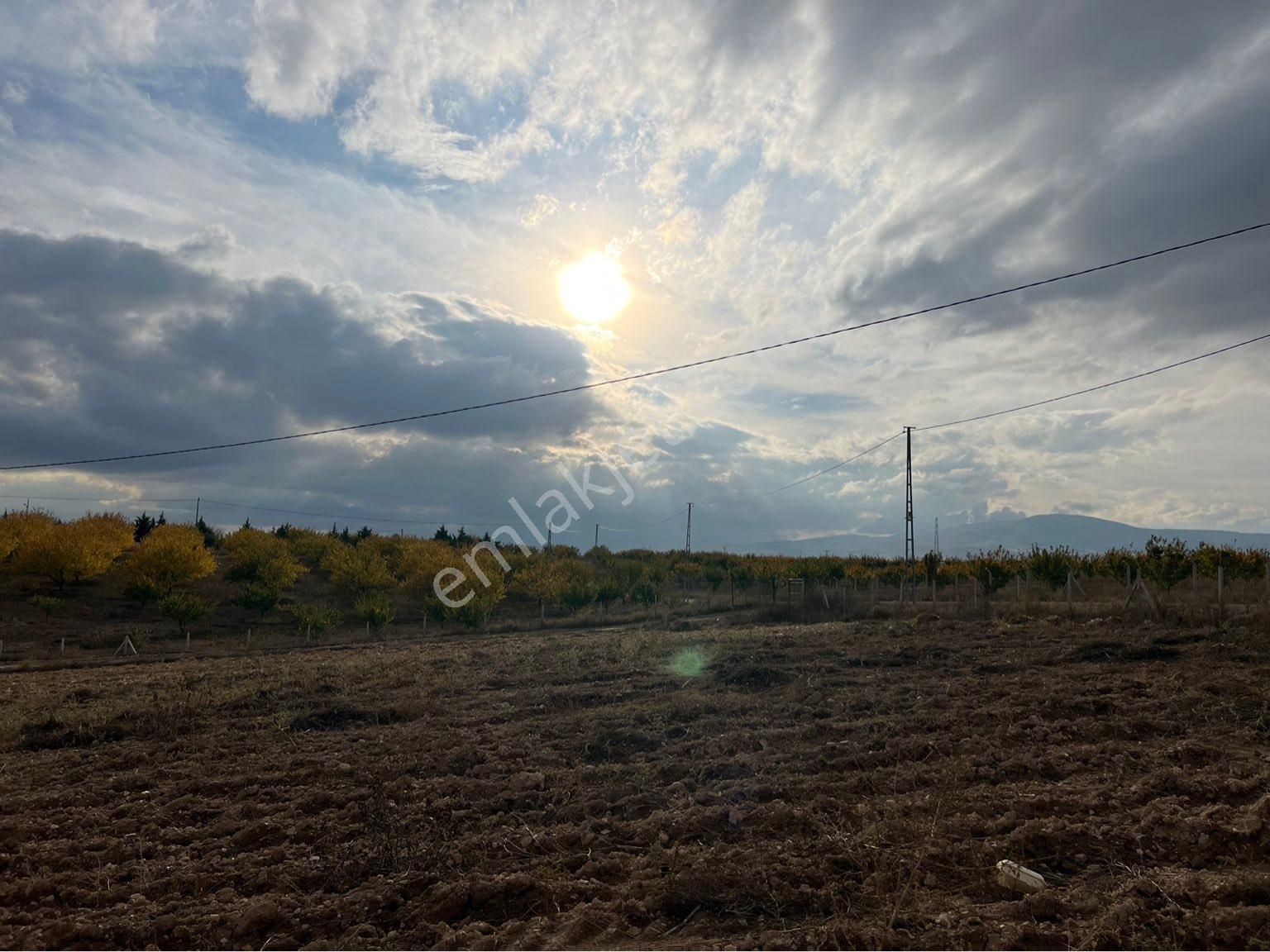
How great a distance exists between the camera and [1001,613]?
67.8ft

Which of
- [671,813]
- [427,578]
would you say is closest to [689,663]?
[671,813]

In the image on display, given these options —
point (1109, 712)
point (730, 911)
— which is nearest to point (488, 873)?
point (730, 911)

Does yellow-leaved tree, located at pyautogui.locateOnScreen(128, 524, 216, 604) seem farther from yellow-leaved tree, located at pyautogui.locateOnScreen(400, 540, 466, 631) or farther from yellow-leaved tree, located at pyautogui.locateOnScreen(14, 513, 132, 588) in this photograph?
yellow-leaved tree, located at pyautogui.locateOnScreen(400, 540, 466, 631)

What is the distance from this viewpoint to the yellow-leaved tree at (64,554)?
108 feet

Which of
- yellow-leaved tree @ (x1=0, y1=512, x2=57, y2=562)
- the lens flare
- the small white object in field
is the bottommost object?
the lens flare

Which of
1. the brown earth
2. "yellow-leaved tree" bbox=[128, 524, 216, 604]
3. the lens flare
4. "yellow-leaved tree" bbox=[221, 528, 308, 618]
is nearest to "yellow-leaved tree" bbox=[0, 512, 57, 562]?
"yellow-leaved tree" bbox=[128, 524, 216, 604]

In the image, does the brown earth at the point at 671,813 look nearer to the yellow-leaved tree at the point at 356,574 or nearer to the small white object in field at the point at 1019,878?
the small white object in field at the point at 1019,878

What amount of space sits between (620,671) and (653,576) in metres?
33.0

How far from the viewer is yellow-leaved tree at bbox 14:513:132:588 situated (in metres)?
32.8

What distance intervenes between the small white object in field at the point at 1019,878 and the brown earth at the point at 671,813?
0.10 meters

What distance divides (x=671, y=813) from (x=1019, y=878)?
9.03 feet

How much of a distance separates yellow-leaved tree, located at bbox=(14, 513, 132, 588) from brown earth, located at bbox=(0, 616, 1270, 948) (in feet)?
85.4

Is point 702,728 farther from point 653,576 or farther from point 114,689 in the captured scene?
point 653,576

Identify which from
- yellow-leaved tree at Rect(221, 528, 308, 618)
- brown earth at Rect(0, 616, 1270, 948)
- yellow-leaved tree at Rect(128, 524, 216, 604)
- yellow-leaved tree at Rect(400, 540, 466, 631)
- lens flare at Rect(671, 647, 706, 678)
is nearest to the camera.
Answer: brown earth at Rect(0, 616, 1270, 948)
